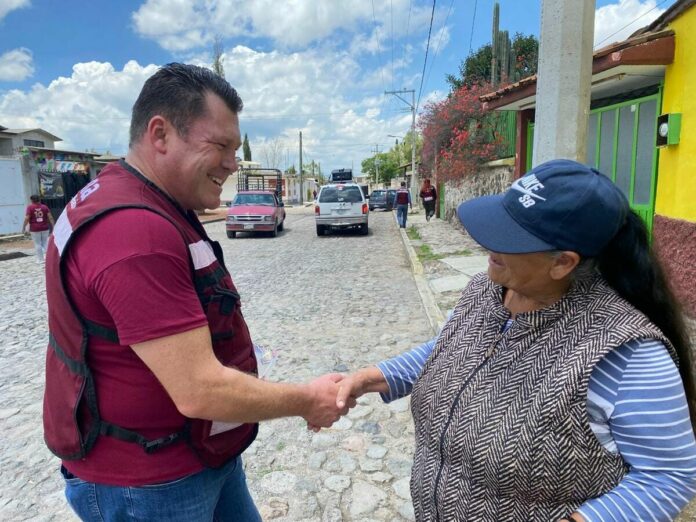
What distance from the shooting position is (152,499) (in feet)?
4.75

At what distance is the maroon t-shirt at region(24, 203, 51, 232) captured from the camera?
11.9 meters

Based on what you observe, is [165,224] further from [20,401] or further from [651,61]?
[651,61]

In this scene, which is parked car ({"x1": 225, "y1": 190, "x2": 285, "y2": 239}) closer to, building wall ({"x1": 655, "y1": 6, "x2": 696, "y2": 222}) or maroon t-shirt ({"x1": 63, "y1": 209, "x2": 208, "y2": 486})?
building wall ({"x1": 655, "y1": 6, "x2": 696, "y2": 222})

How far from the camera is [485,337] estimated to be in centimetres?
147

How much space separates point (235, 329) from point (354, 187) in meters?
16.6

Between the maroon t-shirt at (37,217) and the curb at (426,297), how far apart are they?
8.97 m

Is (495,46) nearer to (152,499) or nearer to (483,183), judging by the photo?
(483,183)

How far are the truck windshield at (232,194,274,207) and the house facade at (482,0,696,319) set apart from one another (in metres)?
13.6

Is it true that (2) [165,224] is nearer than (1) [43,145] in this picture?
Yes

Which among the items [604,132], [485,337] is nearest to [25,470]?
[485,337]

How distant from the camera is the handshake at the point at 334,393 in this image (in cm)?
167

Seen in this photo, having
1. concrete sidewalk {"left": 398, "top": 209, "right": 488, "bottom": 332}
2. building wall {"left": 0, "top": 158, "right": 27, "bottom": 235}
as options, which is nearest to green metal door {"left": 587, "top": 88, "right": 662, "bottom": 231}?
concrete sidewalk {"left": 398, "top": 209, "right": 488, "bottom": 332}

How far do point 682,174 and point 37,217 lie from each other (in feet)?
42.4

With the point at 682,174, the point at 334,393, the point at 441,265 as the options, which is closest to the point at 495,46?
the point at 441,265
